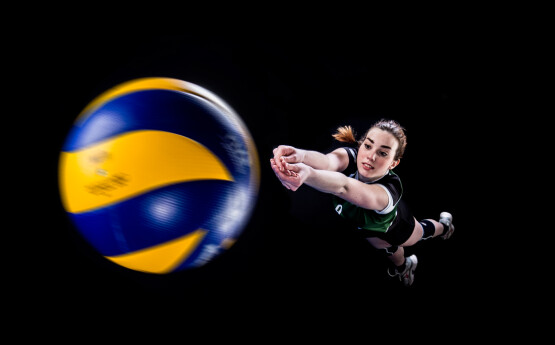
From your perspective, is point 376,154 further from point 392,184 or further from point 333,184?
point 333,184

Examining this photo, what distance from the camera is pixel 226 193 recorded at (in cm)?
126

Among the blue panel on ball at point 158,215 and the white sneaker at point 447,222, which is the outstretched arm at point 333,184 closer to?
the blue panel on ball at point 158,215

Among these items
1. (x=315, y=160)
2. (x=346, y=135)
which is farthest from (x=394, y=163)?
(x=315, y=160)

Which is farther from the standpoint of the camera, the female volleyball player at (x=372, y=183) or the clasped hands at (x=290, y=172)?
the female volleyball player at (x=372, y=183)

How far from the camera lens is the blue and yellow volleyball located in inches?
45.2

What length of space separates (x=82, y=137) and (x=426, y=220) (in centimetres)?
227

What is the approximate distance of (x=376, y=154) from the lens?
1714 mm

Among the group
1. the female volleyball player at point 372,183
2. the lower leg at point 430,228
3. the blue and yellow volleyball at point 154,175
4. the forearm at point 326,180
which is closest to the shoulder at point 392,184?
the female volleyball player at point 372,183

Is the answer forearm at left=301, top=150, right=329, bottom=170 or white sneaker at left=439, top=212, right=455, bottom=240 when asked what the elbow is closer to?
forearm at left=301, top=150, right=329, bottom=170

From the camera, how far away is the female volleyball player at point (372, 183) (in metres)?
1.42

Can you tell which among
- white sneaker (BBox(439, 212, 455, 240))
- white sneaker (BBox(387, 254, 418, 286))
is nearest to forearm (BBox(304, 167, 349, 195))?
white sneaker (BBox(387, 254, 418, 286))

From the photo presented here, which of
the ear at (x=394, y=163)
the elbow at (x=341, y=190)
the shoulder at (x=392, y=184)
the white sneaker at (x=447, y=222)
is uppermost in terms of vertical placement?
the ear at (x=394, y=163)

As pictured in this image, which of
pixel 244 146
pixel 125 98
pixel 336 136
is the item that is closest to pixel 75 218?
pixel 125 98

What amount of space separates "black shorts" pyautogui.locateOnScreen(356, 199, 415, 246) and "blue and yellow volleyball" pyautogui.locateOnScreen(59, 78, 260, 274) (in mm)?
1032
